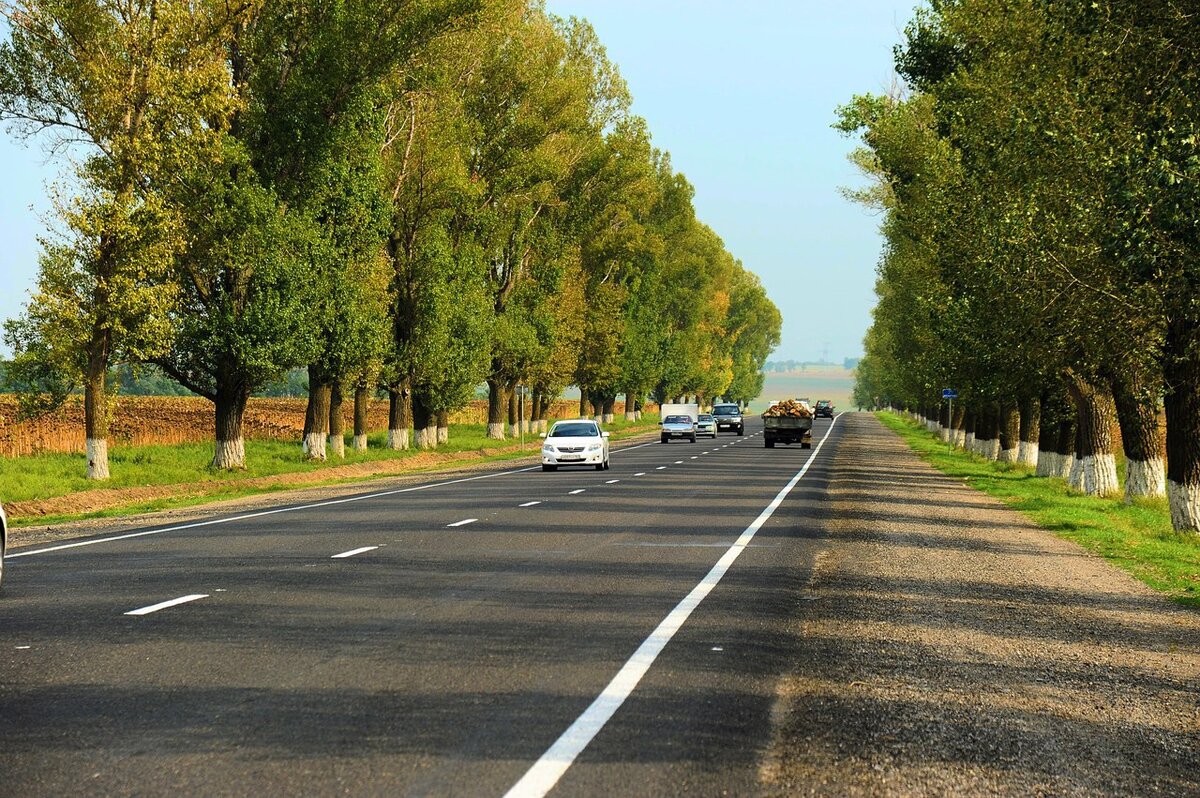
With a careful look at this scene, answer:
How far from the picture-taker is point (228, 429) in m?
38.2

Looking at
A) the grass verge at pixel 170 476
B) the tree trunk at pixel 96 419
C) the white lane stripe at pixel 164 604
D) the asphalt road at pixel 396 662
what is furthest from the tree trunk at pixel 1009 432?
the white lane stripe at pixel 164 604

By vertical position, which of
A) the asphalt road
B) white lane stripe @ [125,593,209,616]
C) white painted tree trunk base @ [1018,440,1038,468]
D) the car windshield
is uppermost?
the car windshield

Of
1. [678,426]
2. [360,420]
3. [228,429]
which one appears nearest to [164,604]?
[228,429]

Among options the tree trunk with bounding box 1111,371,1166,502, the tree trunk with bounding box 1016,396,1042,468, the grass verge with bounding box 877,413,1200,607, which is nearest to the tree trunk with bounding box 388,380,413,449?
the grass verge with bounding box 877,413,1200,607

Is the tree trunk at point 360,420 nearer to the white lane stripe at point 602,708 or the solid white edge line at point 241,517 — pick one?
the solid white edge line at point 241,517

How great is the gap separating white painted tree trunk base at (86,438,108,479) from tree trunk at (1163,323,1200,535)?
73.3ft

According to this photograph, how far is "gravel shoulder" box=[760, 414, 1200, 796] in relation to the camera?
21.9ft

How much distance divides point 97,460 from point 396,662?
24.9m

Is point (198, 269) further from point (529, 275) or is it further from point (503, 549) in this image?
point (529, 275)

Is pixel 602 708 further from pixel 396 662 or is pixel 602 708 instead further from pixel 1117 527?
pixel 1117 527

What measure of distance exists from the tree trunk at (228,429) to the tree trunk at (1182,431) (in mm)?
23931

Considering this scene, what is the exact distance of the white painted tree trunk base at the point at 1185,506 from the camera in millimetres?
22828

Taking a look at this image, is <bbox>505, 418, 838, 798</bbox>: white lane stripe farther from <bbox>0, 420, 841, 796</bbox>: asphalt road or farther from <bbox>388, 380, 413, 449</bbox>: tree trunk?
<bbox>388, 380, 413, 449</bbox>: tree trunk

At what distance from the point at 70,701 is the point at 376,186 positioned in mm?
35479
